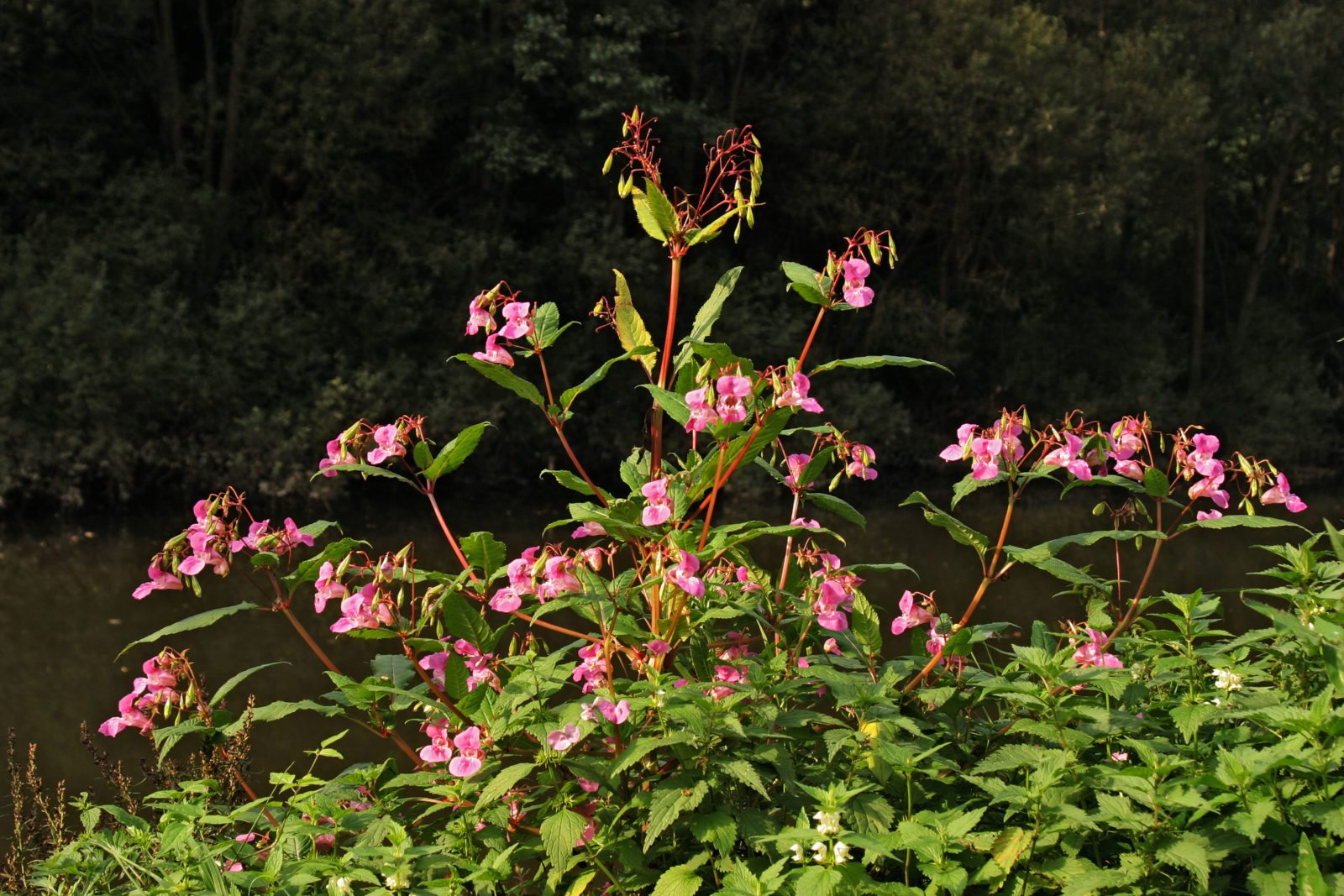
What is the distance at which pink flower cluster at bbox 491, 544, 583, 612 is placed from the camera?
84.2 inches

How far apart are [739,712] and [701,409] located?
1.47 feet

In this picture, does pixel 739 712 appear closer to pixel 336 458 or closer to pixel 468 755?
pixel 468 755

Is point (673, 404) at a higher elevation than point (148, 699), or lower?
higher

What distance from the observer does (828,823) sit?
1871 millimetres

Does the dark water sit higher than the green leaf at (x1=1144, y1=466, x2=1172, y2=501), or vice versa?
the green leaf at (x1=1144, y1=466, x2=1172, y2=501)

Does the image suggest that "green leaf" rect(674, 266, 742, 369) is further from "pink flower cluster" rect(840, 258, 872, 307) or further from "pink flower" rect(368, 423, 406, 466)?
"pink flower" rect(368, 423, 406, 466)

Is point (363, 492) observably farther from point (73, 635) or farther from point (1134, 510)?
point (1134, 510)

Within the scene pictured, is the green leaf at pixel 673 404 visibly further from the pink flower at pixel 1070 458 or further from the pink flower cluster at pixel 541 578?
the pink flower at pixel 1070 458

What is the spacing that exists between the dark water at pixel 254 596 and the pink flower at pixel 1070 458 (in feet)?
9.63

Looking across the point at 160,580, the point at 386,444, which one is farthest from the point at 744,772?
the point at 160,580

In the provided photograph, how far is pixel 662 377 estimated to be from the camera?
2.40 m

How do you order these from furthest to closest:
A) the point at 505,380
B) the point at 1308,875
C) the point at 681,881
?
the point at 505,380 < the point at 681,881 < the point at 1308,875

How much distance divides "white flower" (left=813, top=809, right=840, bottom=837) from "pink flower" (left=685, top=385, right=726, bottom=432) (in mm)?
569

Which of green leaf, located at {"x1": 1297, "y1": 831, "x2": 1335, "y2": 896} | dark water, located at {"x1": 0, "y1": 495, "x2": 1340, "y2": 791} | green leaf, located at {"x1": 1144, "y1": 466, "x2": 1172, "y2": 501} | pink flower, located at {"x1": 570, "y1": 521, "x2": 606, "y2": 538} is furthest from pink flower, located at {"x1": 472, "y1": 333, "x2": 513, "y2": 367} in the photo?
dark water, located at {"x1": 0, "y1": 495, "x2": 1340, "y2": 791}
